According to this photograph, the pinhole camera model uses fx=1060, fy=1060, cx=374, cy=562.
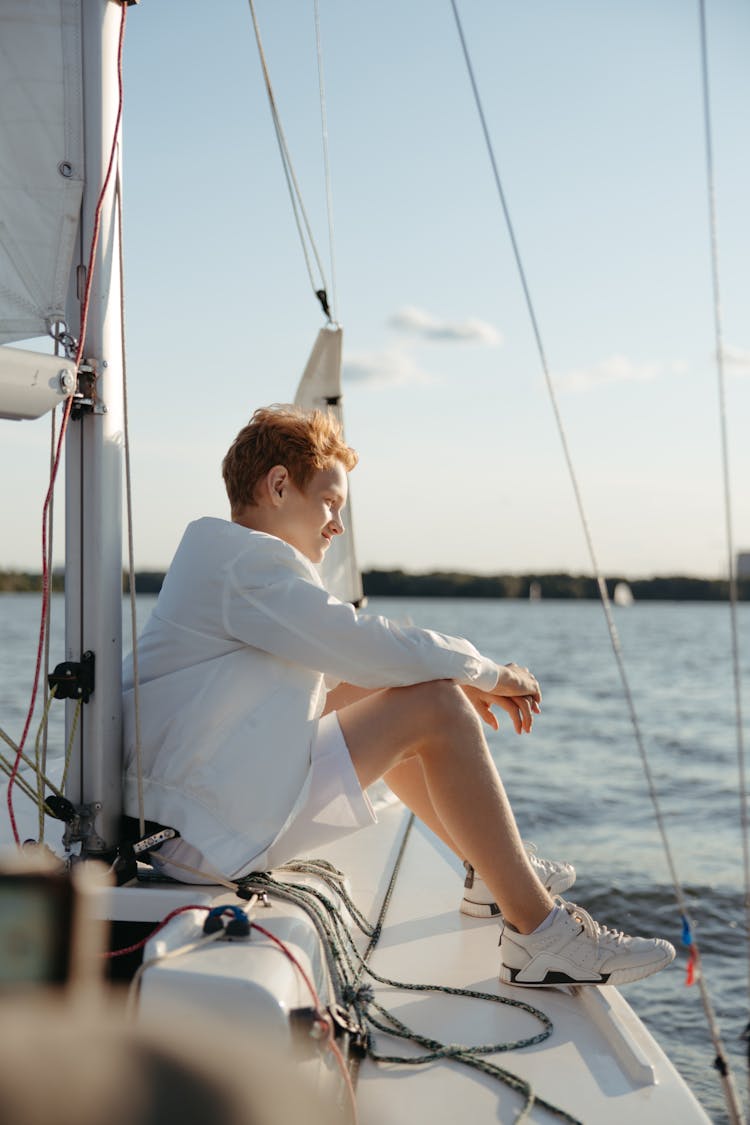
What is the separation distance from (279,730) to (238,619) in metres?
0.23

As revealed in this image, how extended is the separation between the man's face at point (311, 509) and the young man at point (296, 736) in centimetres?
20

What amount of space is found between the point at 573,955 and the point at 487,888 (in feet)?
1.34

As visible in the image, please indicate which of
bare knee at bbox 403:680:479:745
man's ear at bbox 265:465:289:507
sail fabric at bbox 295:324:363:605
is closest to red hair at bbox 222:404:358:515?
man's ear at bbox 265:465:289:507

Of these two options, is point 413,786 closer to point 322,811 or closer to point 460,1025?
point 322,811

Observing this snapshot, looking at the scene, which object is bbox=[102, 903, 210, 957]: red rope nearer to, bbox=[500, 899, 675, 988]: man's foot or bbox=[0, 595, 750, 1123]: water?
bbox=[500, 899, 675, 988]: man's foot

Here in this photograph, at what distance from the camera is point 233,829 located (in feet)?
6.45

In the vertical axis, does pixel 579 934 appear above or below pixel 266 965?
below

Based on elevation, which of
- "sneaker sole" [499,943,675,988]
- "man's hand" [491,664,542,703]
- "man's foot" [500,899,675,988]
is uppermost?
"man's hand" [491,664,542,703]

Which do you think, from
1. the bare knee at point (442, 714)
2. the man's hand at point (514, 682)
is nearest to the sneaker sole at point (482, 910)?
the man's hand at point (514, 682)

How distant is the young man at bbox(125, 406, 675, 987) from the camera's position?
1.98 metres

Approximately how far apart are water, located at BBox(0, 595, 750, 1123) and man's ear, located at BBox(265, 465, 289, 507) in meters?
1.40

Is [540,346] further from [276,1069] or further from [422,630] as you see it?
[276,1069]

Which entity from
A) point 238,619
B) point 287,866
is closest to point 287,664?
point 238,619

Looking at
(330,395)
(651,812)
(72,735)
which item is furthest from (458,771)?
(651,812)
